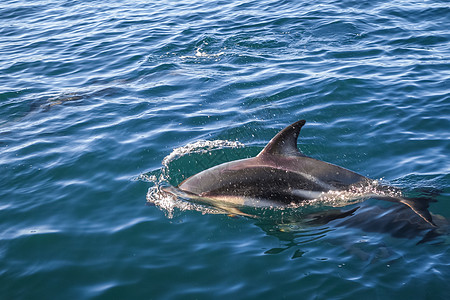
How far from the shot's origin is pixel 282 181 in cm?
775

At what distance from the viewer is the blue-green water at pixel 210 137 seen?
22.3 ft

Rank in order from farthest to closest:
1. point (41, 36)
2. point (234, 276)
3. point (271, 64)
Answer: point (41, 36), point (271, 64), point (234, 276)

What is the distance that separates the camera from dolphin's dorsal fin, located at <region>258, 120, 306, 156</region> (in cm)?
753

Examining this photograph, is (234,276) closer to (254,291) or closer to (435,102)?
(254,291)

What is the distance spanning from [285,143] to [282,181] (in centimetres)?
61

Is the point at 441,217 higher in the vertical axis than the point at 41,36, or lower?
lower

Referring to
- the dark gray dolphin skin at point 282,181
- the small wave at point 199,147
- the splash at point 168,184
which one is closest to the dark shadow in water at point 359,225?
the dark gray dolphin skin at point 282,181

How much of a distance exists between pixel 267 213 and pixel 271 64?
7541 millimetres

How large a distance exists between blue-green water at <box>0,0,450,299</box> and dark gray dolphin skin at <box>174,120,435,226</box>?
0.43 m

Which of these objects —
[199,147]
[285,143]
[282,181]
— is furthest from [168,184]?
[285,143]

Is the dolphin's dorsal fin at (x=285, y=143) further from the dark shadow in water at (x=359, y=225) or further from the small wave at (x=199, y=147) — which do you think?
the small wave at (x=199, y=147)

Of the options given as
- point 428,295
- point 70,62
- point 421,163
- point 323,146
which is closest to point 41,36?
point 70,62

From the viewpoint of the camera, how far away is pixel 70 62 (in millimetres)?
16922

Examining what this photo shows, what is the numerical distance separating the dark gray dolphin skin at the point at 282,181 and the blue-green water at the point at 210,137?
43 centimetres
